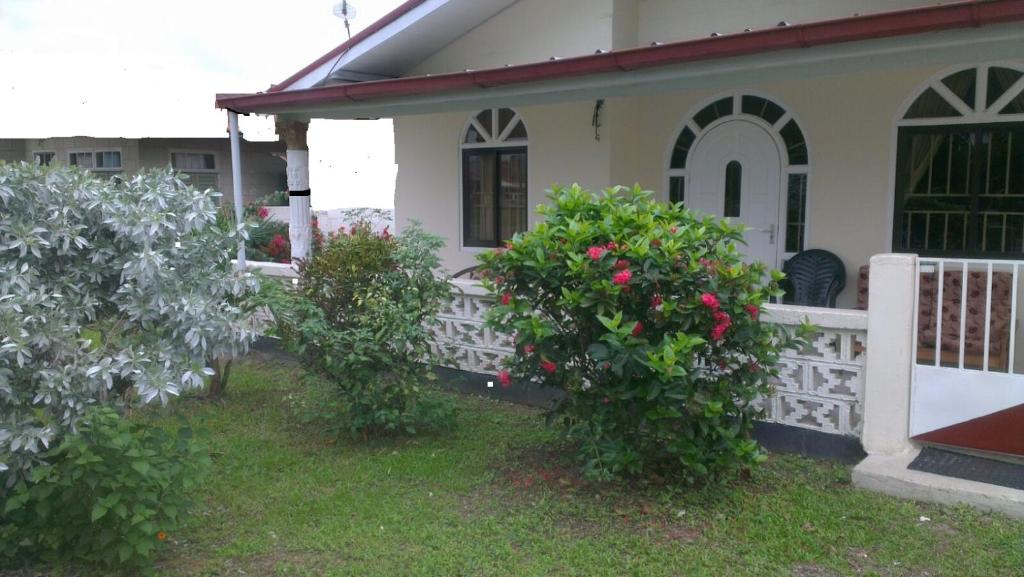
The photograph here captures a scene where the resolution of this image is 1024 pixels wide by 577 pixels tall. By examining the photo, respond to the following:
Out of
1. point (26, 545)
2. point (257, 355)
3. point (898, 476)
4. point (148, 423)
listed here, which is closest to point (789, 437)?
point (898, 476)

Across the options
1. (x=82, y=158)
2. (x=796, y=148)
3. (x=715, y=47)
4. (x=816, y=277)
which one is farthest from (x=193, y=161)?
(x=715, y=47)

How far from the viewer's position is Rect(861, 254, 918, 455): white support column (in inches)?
186

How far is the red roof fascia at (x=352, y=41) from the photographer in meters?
8.73

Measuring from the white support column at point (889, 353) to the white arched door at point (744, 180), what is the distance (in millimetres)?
3226

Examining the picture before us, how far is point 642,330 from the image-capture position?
4.55 m

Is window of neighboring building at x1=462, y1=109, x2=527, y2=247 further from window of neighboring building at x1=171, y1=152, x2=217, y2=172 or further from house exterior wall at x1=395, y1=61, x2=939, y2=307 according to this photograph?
window of neighboring building at x1=171, y1=152, x2=217, y2=172

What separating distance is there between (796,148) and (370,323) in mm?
4534

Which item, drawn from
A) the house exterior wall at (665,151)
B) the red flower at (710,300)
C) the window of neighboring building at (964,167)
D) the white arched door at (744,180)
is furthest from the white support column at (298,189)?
the window of neighboring building at (964,167)

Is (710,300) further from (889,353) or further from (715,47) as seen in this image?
(715,47)

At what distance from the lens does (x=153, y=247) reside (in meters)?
4.16

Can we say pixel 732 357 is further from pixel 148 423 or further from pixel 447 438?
pixel 148 423

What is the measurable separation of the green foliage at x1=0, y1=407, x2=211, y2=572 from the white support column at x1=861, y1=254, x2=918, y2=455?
3661mm

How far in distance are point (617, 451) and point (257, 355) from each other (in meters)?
5.26

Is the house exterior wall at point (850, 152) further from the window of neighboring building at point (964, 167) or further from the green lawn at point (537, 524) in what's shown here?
the green lawn at point (537, 524)
